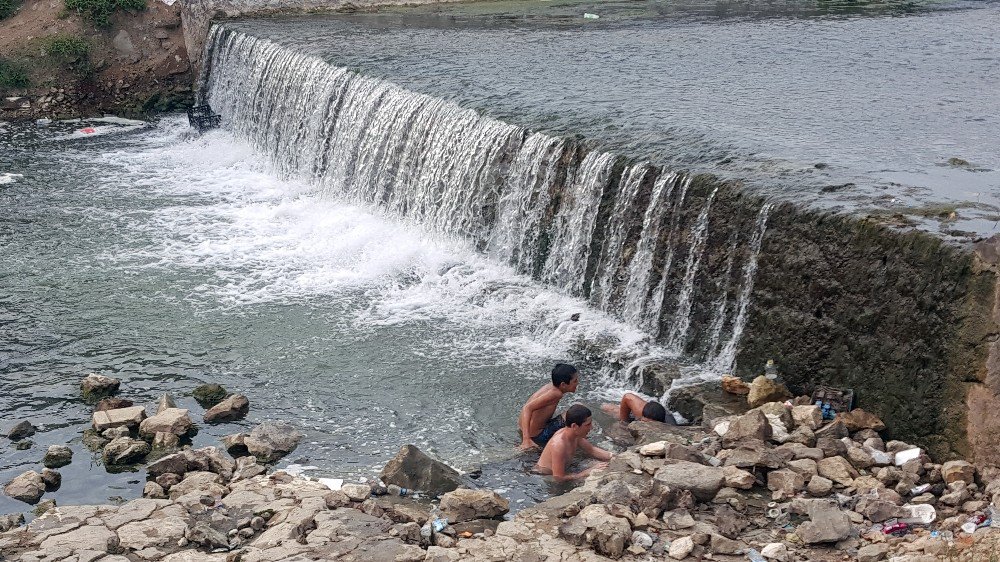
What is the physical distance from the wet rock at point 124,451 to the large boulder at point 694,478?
449 cm

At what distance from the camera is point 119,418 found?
9.84 metres

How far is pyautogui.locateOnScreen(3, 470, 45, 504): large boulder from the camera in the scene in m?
8.62

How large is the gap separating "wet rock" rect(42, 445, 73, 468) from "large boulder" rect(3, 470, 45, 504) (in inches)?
15.1

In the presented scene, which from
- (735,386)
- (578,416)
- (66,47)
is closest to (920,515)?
(735,386)

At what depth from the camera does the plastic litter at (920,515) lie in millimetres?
6883

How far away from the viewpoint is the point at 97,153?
776 inches

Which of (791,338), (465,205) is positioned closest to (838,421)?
(791,338)

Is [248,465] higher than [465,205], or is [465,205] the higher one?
[465,205]

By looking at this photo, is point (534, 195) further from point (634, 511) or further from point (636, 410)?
point (634, 511)

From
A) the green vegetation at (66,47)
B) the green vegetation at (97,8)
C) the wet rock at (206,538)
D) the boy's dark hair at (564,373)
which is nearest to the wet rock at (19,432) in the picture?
the wet rock at (206,538)

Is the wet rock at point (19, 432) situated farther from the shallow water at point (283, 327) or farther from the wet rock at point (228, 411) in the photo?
the wet rock at point (228, 411)

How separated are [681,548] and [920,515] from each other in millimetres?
1557

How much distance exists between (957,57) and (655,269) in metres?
8.72

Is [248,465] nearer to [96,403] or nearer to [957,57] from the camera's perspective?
[96,403]
